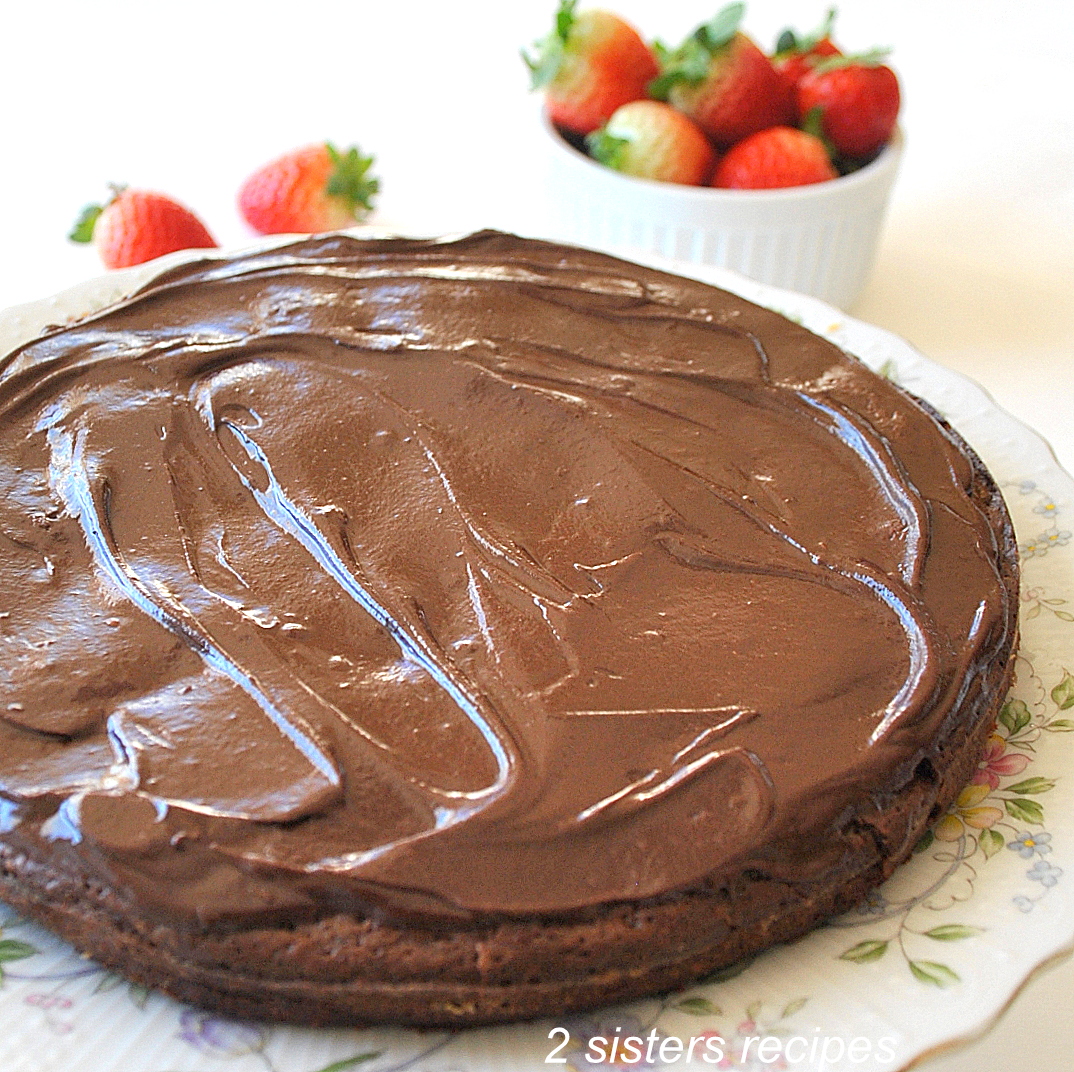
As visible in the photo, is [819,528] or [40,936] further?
[819,528]

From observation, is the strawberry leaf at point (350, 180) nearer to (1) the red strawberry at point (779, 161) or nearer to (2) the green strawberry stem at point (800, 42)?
(1) the red strawberry at point (779, 161)

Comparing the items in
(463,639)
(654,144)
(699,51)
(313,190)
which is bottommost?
(463,639)

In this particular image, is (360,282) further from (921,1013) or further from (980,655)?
(921,1013)

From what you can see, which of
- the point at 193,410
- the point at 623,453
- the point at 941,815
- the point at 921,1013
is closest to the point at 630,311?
the point at 623,453

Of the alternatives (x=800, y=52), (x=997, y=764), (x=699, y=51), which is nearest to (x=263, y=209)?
(x=699, y=51)

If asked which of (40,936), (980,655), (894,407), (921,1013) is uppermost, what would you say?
(894,407)

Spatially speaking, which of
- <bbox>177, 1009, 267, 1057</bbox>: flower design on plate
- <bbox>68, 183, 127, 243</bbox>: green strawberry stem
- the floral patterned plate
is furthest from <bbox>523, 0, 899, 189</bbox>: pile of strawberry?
<bbox>177, 1009, 267, 1057</bbox>: flower design on plate

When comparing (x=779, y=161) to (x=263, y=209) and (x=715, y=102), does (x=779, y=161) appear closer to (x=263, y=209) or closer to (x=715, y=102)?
(x=715, y=102)
